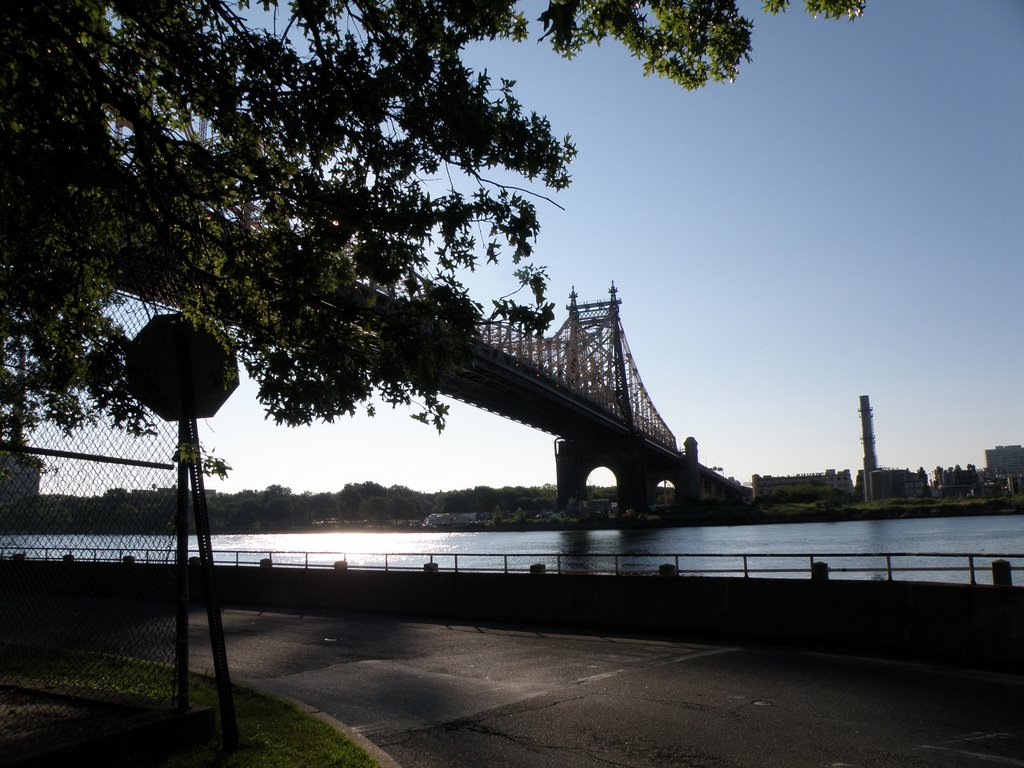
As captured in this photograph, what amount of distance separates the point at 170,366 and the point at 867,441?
19625 centimetres

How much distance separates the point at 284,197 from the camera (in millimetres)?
8023

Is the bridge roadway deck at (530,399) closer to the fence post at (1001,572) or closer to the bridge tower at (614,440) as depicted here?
the bridge tower at (614,440)

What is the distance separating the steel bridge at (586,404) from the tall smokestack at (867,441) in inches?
2445

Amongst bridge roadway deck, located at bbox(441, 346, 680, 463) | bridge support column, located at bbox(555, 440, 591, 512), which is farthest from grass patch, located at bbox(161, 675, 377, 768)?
bridge support column, located at bbox(555, 440, 591, 512)

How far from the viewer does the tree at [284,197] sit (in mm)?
7156

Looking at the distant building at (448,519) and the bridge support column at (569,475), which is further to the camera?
the distant building at (448,519)

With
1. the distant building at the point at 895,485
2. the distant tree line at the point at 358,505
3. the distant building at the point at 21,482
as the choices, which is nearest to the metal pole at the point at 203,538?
the distant building at the point at 21,482

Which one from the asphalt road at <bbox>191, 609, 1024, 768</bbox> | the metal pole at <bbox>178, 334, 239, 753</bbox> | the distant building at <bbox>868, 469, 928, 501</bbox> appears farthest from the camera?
Answer: the distant building at <bbox>868, 469, 928, 501</bbox>

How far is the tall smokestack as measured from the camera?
17362cm

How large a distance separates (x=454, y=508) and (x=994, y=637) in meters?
130

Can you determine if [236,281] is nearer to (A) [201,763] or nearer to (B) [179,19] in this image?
(B) [179,19]

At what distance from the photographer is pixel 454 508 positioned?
13938cm

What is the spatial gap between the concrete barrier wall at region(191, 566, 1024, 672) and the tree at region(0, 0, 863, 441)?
25.1 ft

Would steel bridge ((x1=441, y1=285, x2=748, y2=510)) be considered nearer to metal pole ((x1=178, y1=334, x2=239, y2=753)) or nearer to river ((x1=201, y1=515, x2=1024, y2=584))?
river ((x1=201, y1=515, x2=1024, y2=584))
